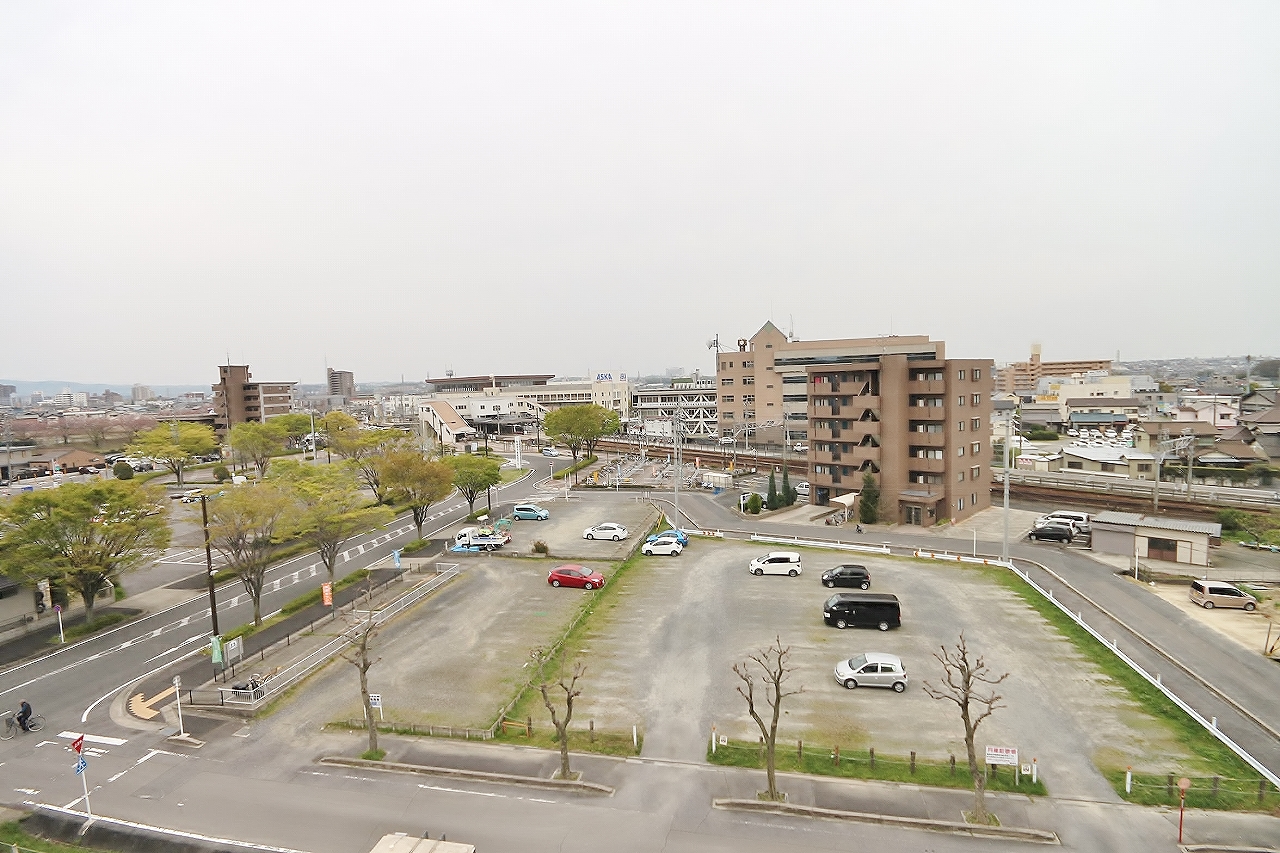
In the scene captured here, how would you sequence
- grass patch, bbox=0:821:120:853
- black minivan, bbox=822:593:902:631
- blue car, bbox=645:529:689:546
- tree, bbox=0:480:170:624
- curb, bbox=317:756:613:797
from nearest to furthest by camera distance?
grass patch, bbox=0:821:120:853 < curb, bbox=317:756:613:797 < black minivan, bbox=822:593:902:631 < tree, bbox=0:480:170:624 < blue car, bbox=645:529:689:546

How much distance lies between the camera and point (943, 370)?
40531 millimetres

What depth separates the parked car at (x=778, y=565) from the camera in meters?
30.2

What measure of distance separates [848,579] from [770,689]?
10.6m

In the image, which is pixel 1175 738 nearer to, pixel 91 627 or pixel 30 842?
pixel 30 842

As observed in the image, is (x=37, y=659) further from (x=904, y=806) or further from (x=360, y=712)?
(x=904, y=806)

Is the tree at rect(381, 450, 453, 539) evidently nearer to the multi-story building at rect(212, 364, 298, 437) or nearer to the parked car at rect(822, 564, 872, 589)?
the parked car at rect(822, 564, 872, 589)

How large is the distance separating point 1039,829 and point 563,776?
33.4ft

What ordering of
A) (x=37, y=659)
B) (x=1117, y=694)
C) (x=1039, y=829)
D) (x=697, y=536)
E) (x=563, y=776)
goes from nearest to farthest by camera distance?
(x=1039, y=829), (x=563, y=776), (x=1117, y=694), (x=37, y=659), (x=697, y=536)

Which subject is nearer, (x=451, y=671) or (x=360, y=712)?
(x=360, y=712)

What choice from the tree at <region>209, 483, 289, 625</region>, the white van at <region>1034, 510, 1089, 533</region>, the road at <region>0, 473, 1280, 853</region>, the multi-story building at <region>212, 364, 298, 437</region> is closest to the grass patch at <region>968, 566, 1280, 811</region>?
the road at <region>0, 473, 1280, 853</region>

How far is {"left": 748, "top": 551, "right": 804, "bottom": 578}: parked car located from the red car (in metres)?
7.72

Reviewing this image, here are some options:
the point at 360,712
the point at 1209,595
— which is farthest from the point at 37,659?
the point at 1209,595

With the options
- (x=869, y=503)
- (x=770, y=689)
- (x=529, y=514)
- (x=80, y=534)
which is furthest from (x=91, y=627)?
(x=869, y=503)

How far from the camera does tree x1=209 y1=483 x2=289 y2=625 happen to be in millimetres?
24266
